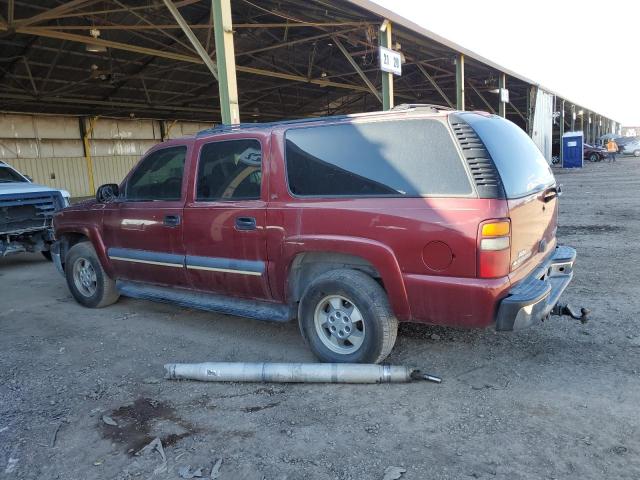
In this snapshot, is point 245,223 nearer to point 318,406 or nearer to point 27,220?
point 318,406

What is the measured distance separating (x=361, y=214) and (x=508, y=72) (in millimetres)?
19286

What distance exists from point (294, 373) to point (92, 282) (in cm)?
326

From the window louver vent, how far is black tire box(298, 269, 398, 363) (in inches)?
40.4

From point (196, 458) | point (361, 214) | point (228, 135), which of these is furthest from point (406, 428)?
point (228, 135)

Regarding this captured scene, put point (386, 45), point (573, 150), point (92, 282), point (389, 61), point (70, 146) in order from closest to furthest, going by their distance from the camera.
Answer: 1. point (92, 282)
2. point (389, 61)
3. point (386, 45)
4. point (70, 146)
5. point (573, 150)

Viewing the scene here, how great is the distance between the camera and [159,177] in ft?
15.8

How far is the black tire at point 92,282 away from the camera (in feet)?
18.0

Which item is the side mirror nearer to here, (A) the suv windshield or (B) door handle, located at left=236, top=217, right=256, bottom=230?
(B) door handle, located at left=236, top=217, right=256, bottom=230

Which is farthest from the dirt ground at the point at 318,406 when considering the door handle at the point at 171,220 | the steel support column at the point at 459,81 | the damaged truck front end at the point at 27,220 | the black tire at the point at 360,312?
the steel support column at the point at 459,81

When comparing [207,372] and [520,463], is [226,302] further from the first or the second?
[520,463]

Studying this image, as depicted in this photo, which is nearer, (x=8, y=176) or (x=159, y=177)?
(x=159, y=177)

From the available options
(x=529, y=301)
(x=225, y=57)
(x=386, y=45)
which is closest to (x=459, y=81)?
(x=386, y=45)

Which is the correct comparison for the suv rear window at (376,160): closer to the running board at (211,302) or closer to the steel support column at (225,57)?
the running board at (211,302)

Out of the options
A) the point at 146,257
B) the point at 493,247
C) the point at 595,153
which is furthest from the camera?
the point at 595,153
